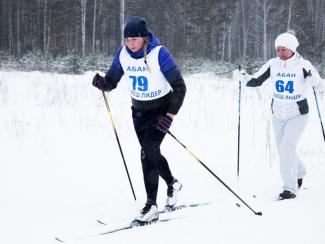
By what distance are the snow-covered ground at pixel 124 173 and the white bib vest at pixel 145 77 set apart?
1.23 metres

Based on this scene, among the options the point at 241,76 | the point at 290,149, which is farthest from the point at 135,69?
the point at 290,149

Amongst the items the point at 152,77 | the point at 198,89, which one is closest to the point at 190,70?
the point at 198,89

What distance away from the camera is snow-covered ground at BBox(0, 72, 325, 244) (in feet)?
10.8

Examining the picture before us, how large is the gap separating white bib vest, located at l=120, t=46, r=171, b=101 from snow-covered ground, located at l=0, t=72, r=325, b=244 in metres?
1.23

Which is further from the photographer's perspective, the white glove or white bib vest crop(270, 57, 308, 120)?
the white glove

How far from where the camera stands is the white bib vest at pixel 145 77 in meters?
3.87

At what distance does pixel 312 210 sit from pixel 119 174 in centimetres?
303

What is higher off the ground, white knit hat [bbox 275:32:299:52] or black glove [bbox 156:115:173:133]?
white knit hat [bbox 275:32:299:52]

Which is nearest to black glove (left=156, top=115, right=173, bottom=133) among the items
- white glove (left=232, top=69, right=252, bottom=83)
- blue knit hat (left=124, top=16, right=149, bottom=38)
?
blue knit hat (left=124, top=16, right=149, bottom=38)

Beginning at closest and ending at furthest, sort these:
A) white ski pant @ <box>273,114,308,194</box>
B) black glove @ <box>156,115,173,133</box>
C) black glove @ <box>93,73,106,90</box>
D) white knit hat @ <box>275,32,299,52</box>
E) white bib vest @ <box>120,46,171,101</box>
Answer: black glove @ <box>156,115,173,133</box> → white bib vest @ <box>120,46,171,101</box> → black glove @ <box>93,73,106,90</box> → white knit hat @ <box>275,32,299,52</box> → white ski pant @ <box>273,114,308,194</box>

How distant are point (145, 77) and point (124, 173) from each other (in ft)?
7.97

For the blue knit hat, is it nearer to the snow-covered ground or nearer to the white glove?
the snow-covered ground

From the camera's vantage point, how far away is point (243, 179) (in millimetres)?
6156

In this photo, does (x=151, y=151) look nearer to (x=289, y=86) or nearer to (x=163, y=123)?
(x=163, y=123)
